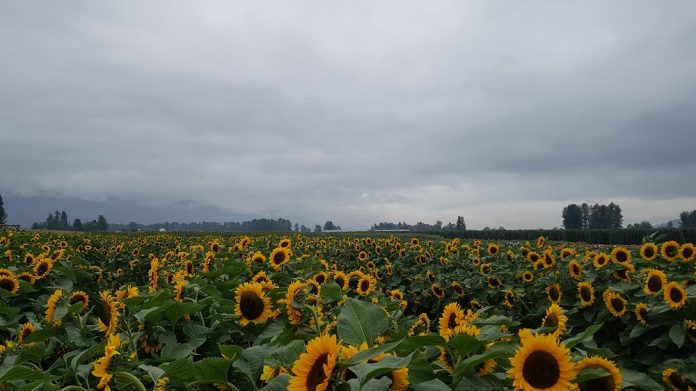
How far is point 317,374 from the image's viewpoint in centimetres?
113

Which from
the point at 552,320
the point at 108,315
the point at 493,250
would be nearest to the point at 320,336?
the point at 108,315

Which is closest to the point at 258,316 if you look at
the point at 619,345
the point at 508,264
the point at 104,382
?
the point at 104,382

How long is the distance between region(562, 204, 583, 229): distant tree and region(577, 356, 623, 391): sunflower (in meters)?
150

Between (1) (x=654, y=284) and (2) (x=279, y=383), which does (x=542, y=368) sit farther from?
(1) (x=654, y=284)

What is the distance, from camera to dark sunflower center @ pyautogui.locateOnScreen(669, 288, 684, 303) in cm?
434

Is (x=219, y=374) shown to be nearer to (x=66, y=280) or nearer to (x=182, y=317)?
(x=182, y=317)

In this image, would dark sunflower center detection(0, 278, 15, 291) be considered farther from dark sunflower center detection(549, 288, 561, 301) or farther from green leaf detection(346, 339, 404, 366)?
dark sunflower center detection(549, 288, 561, 301)

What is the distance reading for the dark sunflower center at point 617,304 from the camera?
5.00m

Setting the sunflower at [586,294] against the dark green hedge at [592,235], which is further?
the dark green hedge at [592,235]

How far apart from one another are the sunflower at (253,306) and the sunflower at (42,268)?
3623mm

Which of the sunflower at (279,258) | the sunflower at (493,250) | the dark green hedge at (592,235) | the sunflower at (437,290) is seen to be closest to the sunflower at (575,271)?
the sunflower at (437,290)

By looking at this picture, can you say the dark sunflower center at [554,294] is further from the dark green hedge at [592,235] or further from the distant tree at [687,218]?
the distant tree at [687,218]

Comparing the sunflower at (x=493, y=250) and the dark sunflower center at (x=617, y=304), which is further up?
the sunflower at (x=493, y=250)

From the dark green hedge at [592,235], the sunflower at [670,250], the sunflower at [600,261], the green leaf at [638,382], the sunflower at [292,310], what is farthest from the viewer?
the dark green hedge at [592,235]
